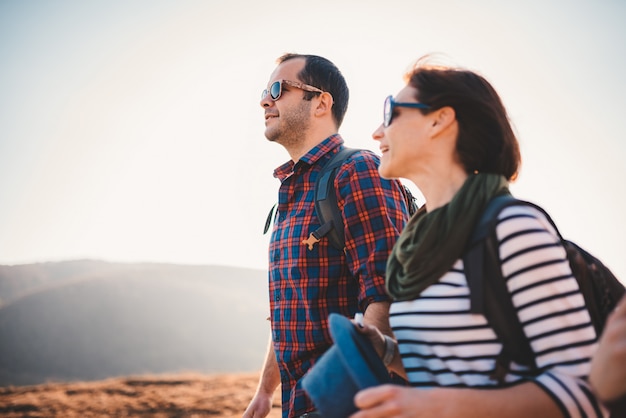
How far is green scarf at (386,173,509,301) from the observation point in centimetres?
143

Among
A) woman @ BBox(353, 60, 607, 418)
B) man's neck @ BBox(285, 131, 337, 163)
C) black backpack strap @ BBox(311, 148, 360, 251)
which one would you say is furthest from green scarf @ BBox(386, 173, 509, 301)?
man's neck @ BBox(285, 131, 337, 163)

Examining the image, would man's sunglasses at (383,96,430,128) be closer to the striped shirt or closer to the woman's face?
the woman's face

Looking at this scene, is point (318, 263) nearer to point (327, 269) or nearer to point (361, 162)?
point (327, 269)

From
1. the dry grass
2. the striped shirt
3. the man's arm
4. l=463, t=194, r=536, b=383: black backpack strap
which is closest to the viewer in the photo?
the striped shirt

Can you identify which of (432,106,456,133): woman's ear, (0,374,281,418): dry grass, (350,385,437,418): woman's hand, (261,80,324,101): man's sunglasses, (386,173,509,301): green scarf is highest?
(261,80,324,101): man's sunglasses

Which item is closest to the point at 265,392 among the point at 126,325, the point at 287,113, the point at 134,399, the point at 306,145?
the point at 306,145

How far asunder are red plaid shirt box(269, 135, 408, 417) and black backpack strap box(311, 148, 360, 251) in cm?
5

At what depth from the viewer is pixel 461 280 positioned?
1432 millimetres

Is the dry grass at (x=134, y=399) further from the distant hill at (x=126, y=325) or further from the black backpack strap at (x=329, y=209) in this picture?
the distant hill at (x=126, y=325)

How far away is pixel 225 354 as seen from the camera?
33.3 meters

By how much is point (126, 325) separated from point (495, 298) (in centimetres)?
3622

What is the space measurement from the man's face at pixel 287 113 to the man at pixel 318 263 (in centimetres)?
31

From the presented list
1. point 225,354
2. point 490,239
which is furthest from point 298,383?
point 225,354

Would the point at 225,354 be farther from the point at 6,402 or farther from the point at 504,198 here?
the point at 504,198
